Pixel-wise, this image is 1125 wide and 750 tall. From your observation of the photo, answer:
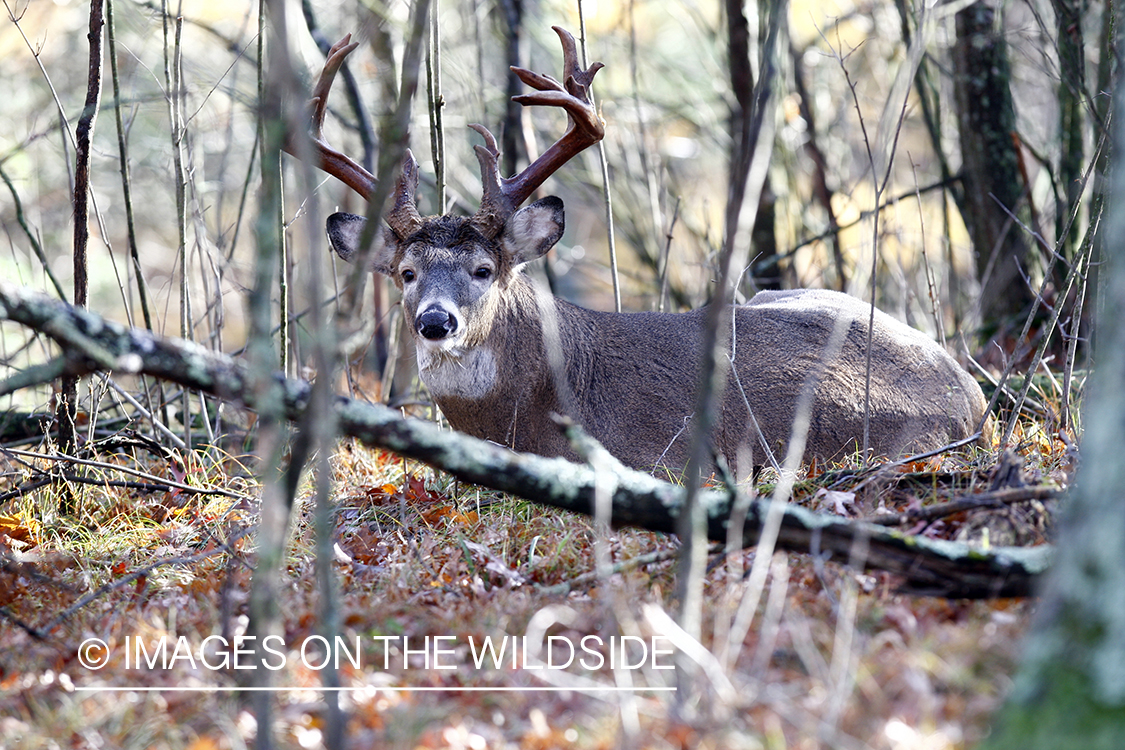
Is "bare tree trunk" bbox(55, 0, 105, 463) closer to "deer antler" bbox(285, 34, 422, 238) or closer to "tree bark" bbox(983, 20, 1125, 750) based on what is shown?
"deer antler" bbox(285, 34, 422, 238)

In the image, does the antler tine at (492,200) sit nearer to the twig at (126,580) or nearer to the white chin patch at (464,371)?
the white chin patch at (464,371)

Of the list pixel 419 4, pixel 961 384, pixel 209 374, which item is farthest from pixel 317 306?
pixel 961 384

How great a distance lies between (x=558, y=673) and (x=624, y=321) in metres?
3.44

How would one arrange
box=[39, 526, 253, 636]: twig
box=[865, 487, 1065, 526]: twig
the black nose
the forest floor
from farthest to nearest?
the black nose → box=[39, 526, 253, 636]: twig → box=[865, 487, 1065, 526]: twig → the forest floor

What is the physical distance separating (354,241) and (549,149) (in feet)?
5.04

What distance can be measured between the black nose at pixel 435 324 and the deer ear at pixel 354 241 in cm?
80

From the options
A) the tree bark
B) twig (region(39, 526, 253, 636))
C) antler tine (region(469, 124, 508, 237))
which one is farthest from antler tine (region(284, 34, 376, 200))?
the tree bark

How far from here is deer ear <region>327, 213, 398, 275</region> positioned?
595cm

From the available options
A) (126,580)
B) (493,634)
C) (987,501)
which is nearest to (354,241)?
(126,580)

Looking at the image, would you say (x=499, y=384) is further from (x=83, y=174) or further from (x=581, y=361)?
(x=83, y=174)

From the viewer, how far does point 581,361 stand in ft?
19.3

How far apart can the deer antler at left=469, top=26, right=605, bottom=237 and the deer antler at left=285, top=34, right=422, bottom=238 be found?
1.37 feet

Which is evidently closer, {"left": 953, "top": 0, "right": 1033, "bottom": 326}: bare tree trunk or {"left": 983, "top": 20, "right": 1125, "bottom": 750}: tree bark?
{"left": 983, "top": 20, "right": 1125, "bottom": 750}: tree bark

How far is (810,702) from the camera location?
2.63 metres
